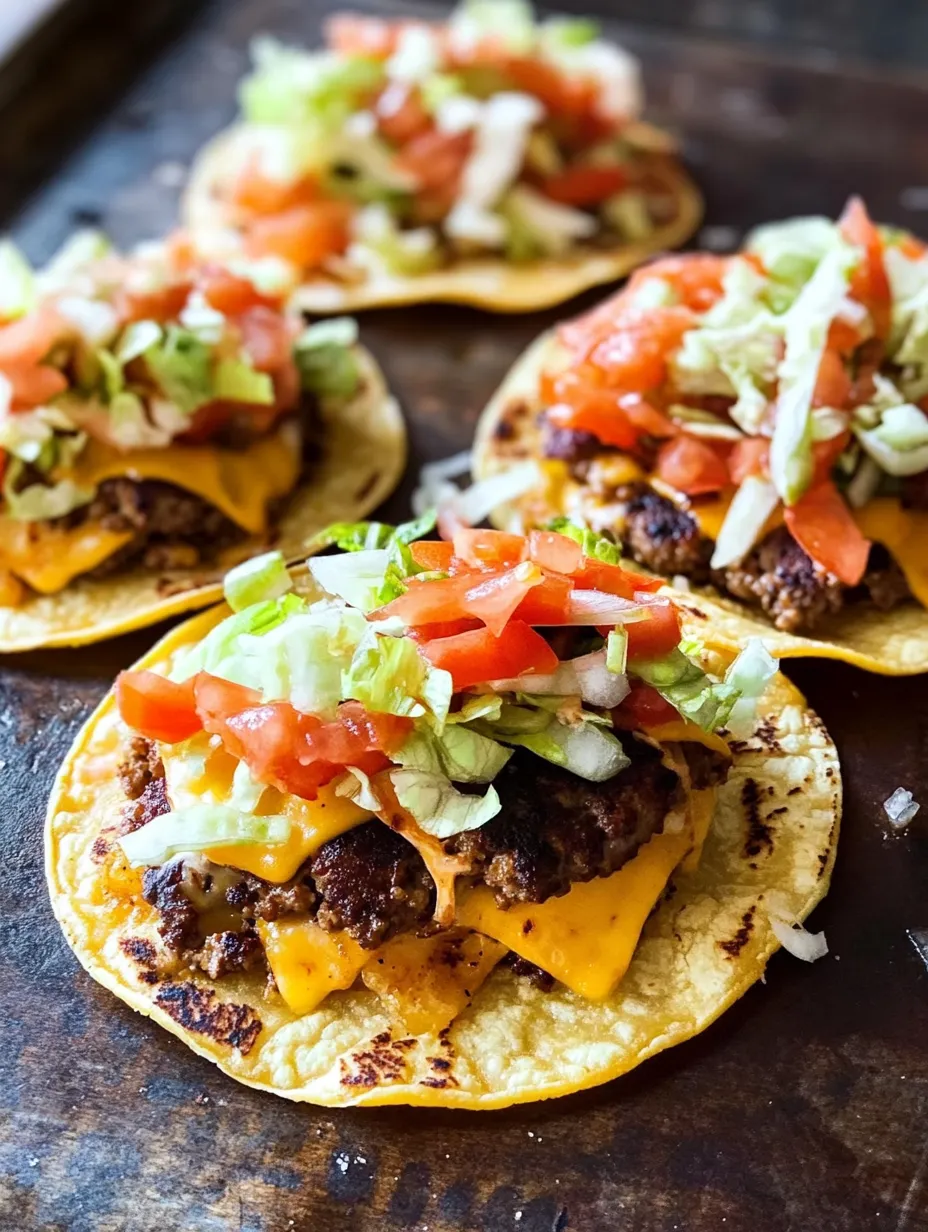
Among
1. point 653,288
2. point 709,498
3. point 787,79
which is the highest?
point 653,288

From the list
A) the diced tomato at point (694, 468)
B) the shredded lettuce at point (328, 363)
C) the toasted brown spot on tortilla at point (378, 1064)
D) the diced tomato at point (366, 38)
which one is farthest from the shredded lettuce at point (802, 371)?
the diced tomato at point (366, 38)

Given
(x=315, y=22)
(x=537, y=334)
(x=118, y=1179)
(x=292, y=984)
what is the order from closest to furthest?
(x=118, y=1179) < (x=292, y=984) < (x=537, y=334) < (x=315, y=22)

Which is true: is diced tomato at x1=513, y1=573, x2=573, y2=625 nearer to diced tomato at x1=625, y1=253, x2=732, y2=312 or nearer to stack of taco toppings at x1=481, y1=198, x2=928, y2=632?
stack of taco toppings at x1=481, y1=198, x2=928, y2=632

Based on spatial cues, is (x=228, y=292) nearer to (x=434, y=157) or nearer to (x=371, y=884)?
(x=434, y=157)

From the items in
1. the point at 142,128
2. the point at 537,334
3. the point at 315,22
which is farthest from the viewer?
the point at 315,22

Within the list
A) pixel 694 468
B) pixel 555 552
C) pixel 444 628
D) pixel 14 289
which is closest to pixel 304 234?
pixel 14 289

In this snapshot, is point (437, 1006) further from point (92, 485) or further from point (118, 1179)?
point (92, 485)

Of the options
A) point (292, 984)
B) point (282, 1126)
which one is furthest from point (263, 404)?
point (282, 1126)

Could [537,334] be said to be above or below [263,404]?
below

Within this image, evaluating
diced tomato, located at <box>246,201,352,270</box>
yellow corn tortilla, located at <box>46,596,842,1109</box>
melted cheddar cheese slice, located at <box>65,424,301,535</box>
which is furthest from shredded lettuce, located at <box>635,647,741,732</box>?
diced tomato, located at <box>246,201,352,270</box>
